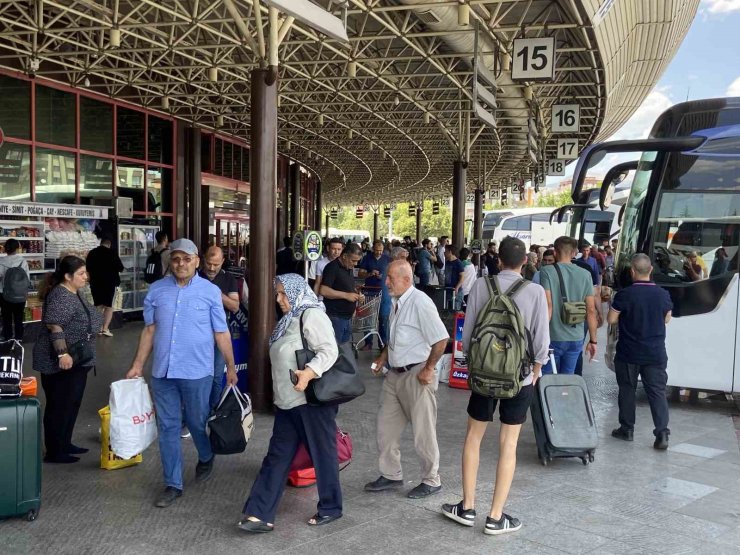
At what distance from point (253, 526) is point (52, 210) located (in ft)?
35.9

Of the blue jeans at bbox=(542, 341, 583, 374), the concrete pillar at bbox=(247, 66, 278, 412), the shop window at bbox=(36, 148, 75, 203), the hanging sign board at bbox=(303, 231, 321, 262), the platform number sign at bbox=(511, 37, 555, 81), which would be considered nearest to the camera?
the blue jeans at bbox=(542, 341, 583, 374)

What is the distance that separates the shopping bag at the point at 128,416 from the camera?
5.31m

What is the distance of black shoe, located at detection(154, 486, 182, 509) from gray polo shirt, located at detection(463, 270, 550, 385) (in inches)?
89.7

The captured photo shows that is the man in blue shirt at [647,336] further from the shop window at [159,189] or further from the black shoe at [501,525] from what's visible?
the shop window at [159,189]

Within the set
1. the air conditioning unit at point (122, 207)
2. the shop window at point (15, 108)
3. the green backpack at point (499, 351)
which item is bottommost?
the green backpack at point (499, 351)

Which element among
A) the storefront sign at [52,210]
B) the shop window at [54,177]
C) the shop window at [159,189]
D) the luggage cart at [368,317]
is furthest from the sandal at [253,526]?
the shop window at [159,189]

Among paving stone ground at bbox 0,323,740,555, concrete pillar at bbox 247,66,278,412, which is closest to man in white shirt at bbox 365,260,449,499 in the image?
paving stone ground at bbox 0,323,740,555

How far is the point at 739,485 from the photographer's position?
6043mm

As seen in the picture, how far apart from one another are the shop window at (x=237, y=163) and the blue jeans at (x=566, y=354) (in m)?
22.2

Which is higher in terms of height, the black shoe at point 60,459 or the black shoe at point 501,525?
the black shoe at point 60,459

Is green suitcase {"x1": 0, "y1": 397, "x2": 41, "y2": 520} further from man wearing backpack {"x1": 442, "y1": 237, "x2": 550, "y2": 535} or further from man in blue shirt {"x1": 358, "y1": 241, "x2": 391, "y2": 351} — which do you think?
man in blue shirt {"x1": 358, "y1": 241, "x2": 391, "y2": 351}

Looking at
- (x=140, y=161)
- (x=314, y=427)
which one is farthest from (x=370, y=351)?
(x=140, y=161)

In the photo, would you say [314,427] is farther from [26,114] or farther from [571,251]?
[26,114]

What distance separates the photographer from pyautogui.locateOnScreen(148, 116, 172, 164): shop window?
20.5 metres
